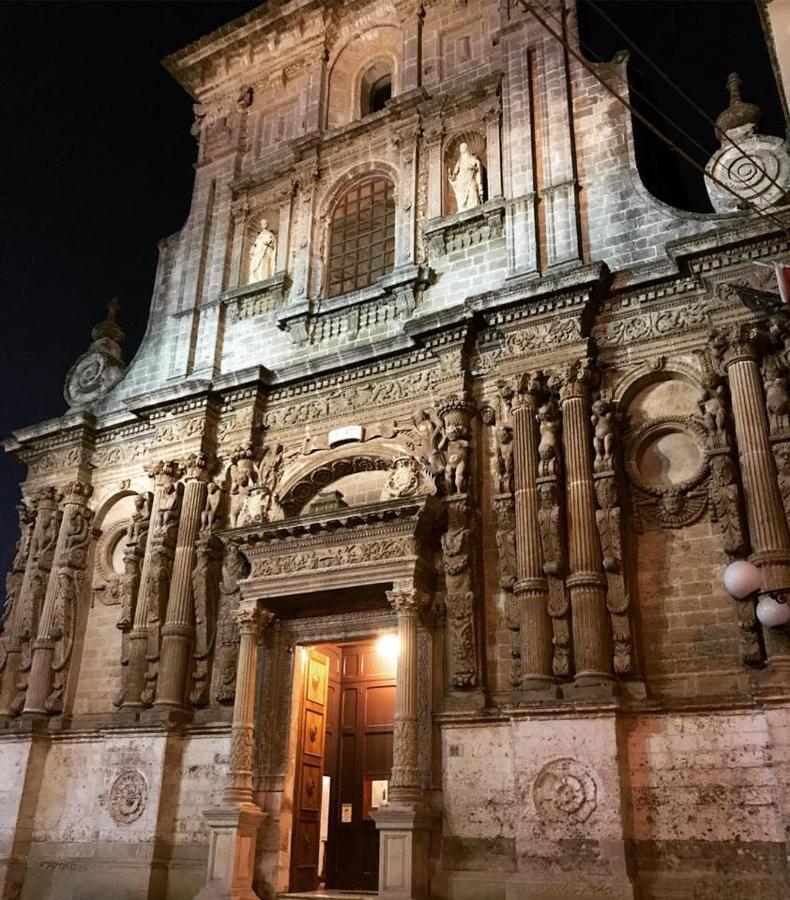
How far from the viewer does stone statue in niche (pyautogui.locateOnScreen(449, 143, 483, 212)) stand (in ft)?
45.3

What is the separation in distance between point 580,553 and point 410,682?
2.63m

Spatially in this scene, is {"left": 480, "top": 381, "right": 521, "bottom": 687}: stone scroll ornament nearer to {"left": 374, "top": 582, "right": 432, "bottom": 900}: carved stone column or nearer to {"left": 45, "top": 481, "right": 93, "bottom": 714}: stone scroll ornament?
{"left": 374, "top": 582, "right": 432, "bottom": 900}: carved stone column

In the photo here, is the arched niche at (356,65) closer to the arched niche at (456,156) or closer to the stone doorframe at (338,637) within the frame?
the arched niche at (456,156)

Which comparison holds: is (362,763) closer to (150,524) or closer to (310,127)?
(150,524)

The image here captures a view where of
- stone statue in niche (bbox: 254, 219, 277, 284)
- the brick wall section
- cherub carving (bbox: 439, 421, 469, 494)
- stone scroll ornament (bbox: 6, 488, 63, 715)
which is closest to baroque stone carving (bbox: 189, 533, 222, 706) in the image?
stone scroll ornament (bbox: 6, 488, 63, 715)

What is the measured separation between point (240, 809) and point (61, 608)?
16.4 feet

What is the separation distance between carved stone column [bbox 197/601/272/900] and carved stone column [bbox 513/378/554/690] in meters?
3.83

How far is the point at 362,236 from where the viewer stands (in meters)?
15.2

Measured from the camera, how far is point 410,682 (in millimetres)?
10570

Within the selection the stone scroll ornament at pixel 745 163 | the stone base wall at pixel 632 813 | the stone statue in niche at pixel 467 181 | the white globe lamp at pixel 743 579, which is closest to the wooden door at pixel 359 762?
the stone base wall at pixel 632 813

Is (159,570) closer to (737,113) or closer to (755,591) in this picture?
(755,591)

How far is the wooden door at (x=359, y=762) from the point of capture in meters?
12.0

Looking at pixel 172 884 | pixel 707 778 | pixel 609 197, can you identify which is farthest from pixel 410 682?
pixel 609 197

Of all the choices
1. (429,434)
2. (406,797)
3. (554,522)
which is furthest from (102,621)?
(554,522)
